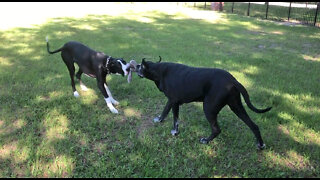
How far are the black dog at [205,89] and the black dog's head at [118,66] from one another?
0.47 m

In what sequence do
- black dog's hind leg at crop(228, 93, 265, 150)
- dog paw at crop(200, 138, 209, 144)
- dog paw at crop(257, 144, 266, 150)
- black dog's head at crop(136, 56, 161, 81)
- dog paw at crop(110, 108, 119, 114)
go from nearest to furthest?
black dog's hind leg at crop(228, 93, 265, 150) → dog paw at crop(257, 144, 266, 150) → dog paw at crop(200, 138, 209, 144) → black dog's head at crop(136, 56, 161, 81) → dog paw at crop(110, 108, 119, 114)

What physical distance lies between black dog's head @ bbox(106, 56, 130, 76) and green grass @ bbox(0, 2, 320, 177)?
0.77 m

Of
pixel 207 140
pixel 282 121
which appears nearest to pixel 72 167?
pixel 207 140

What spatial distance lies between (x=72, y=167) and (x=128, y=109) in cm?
188

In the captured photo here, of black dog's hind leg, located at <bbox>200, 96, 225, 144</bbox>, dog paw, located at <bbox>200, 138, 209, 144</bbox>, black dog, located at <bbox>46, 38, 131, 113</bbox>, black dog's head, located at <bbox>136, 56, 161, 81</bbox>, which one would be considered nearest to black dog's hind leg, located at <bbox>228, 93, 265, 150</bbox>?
black dog's hind leg, located at <bbox>200, 96, 225, 144</bbox>

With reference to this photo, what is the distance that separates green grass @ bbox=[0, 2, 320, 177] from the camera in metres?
3.68

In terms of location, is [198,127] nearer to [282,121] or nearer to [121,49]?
[282,121]

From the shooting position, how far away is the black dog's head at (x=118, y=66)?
496cm

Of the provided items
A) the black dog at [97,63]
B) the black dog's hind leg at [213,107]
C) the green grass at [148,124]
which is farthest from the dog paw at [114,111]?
the black dog's hind leg at [213,107]

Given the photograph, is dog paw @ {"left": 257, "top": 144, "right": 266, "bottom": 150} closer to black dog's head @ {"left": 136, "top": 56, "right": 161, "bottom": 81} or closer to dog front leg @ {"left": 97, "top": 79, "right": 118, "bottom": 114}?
black dog's head @ {"left": 136, "top": 56, "right": 161, "bottom": 81}

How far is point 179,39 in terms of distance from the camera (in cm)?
1103

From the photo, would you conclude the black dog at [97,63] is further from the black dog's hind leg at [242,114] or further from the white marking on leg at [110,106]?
the black dog's hind leg at [242,114]

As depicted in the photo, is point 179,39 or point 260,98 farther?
point 179,39

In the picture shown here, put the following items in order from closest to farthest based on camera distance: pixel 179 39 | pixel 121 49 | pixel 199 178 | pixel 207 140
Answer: pixel 199 178, pixel 207 140, pixel 121 49, pixel 179 39
